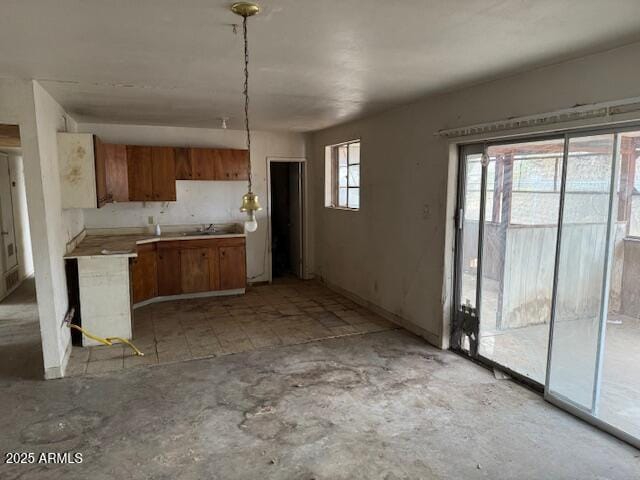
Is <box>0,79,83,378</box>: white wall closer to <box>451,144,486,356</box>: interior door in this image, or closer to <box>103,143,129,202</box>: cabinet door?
<box>103,143,129,202</box>: cabinet door

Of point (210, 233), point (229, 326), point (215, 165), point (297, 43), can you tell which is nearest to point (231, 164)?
point (215, 165)

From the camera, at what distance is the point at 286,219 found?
7.75m

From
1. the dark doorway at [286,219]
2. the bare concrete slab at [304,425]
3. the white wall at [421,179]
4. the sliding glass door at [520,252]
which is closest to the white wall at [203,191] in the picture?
the dark doorway at [286,219]

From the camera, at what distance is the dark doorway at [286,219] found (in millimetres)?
7230

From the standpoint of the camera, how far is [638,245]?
8.49 feet

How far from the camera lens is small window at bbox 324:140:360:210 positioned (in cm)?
583

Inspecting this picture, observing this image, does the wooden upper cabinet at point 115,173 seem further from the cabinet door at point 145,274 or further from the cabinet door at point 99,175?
the cabinet door at point 145,274

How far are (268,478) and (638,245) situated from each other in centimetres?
256

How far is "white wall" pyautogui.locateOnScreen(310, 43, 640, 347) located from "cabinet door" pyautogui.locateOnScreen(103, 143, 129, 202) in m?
2.85

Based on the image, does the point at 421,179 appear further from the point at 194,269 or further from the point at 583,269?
the point at 194,269

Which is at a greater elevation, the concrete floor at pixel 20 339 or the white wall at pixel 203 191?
the white wall at pixel 203 191

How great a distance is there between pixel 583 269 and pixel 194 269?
4.60m

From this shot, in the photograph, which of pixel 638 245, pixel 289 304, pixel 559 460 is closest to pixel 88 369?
pixel 289 304

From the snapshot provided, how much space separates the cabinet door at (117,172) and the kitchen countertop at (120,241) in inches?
20.6
